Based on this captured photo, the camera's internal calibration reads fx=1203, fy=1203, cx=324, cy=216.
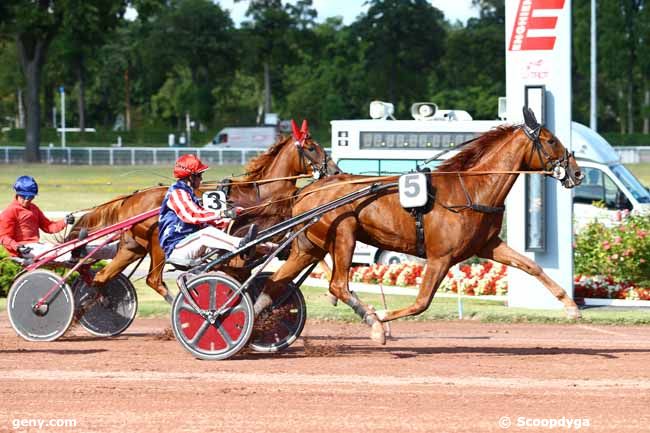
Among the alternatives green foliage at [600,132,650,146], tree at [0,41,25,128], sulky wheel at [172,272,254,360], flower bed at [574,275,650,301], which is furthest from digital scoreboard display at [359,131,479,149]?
tree at [0,41,25,128]

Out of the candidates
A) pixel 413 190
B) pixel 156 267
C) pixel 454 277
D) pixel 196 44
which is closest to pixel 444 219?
pixel 413 190

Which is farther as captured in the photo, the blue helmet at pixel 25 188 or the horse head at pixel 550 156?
the blue helmet at pixel 25 188

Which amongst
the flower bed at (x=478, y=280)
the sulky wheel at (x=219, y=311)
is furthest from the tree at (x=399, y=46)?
the sulky wheel at (x=219, y=311)

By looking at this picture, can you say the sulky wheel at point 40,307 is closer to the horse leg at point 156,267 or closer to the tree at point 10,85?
the horse leg at point 156,267

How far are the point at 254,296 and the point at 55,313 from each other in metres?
1.81

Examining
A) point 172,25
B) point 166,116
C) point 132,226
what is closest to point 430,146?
point 132,226

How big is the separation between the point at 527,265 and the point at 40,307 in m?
4.12

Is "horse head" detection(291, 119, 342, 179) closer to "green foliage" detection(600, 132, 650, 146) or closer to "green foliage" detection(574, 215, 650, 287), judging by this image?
"green foliage" detection(574, 215, 650, 287)

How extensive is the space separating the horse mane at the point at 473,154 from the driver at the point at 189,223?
5.54 feet

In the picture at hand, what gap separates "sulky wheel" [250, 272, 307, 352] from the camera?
31.9 ft

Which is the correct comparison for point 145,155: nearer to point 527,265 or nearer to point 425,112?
point 425,112

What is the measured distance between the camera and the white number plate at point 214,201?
31.2ft

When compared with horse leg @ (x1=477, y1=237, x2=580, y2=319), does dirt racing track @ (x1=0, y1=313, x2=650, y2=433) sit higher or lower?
lower

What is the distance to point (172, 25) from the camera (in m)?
→ 72.9
